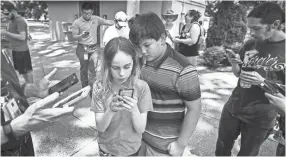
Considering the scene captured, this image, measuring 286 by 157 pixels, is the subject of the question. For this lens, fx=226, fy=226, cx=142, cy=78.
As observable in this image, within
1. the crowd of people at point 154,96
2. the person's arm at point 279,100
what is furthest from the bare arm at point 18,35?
the person's arm at point 279,100

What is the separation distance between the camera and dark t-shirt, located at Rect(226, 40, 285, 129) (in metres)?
1.89

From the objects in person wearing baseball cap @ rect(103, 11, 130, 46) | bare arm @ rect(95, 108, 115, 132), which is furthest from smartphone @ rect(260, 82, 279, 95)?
person wearing baseball cap @ rect(103, 11, 130, 46)

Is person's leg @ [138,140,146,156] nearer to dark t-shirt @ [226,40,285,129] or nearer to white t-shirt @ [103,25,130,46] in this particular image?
dark t-shirt @ [226,40,285,129]

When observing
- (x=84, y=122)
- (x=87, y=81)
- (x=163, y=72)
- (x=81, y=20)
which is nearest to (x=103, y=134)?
(x=163, y=72)

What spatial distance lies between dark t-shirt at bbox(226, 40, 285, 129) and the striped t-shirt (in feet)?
2.33

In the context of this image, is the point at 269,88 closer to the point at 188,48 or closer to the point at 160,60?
the point at 160,60

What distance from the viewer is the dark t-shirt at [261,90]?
1.89 meters

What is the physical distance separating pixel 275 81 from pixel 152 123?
3.63 ft

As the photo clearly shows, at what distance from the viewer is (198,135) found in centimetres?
328

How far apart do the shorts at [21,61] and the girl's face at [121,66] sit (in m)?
3.69

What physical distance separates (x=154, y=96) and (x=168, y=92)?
0.12 m

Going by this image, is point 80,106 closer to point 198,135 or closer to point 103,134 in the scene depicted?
point 198,135

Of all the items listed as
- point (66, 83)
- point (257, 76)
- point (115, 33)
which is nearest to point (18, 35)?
point (115, 33)

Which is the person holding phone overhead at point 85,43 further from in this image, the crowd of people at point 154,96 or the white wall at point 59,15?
the white wall at point 59,15
